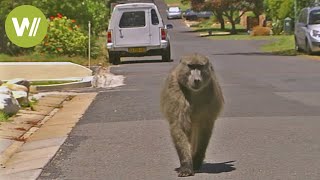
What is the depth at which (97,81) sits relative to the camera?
782 inches

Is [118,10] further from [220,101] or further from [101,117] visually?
[220,101]

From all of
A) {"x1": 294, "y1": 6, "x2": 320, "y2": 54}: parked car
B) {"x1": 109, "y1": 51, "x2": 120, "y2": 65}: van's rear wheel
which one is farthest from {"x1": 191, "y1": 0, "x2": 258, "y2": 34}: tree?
{"x1": 109, "y1": 51, "x2": 120, "y2": 65}: van's rear wheel

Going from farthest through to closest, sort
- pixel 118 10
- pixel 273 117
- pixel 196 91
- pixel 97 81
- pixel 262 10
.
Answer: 1. pixel 262 10
2. pixel 118 10
3. pixel 97 81
4. pixel 273 117
5. pixel 196 91

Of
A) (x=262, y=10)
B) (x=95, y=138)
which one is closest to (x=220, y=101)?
(x=95, y=138)

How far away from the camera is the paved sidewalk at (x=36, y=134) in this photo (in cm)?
892

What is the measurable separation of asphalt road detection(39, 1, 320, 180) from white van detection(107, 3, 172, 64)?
9291 mm

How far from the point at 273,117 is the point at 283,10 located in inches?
1483

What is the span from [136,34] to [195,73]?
66.2ft

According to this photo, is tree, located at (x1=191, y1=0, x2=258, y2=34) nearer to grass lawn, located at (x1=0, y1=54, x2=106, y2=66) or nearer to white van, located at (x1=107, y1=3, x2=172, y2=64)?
white van, located at (x1=107, y1=3, x2=172, y2=64)

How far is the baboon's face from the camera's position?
299 inches

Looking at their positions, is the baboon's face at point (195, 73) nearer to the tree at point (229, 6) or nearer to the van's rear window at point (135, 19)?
the van's rear window at point (135, 19)

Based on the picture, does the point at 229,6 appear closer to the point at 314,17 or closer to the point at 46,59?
the point at 314,17

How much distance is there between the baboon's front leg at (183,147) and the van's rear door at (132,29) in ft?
65.3

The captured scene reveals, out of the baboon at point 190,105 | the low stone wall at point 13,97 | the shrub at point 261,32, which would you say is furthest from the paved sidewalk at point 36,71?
the shrub at point 261,32
